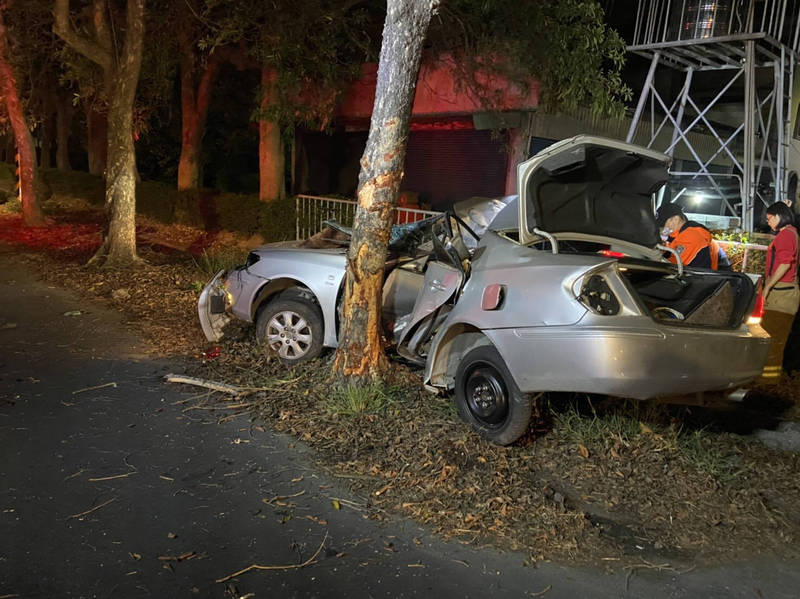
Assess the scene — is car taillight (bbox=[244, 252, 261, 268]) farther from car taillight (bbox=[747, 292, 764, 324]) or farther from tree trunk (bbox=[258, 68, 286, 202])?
tree trunk (bbox=[258, 68, 286, 202])

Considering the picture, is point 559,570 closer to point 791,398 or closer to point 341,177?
point 791,398

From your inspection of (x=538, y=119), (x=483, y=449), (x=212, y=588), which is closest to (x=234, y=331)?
(x=483, y=449)

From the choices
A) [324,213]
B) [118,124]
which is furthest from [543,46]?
[118,124]

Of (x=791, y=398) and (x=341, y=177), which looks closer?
(x=791, y=398)

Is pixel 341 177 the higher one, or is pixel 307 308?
pixel 341 177

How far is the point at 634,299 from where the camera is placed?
382 centimetres

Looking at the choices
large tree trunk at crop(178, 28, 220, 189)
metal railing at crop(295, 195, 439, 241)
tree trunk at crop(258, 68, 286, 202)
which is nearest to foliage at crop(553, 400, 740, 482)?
metal railing at crop(295, 195, 439, 241)

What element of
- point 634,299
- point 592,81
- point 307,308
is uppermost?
point 592,81

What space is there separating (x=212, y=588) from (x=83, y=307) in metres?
6.51

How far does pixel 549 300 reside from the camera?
3.99 metres

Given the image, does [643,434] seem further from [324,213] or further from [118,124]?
[118,124]

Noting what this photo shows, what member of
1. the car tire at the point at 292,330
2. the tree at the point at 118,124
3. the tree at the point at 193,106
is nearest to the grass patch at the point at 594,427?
the car tire at the point at 292,330

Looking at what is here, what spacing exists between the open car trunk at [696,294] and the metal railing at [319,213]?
7.02m

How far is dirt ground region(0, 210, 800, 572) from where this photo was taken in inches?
143
